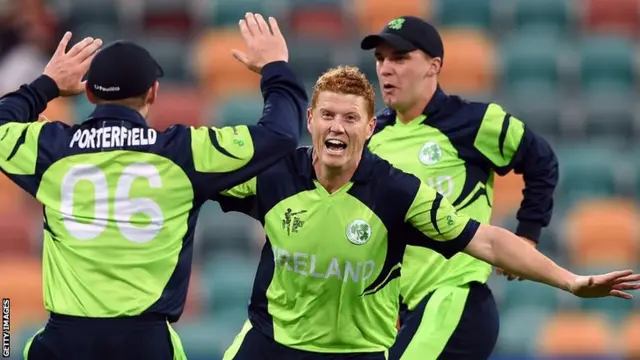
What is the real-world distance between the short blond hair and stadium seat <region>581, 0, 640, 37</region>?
7.78m

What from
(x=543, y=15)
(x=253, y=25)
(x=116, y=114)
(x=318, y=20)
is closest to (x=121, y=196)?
(x=116, y=114)

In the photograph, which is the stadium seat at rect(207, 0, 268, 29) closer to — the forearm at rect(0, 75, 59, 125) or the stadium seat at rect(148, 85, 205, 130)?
the stadium seat at rect(148, 85, 205, 130)

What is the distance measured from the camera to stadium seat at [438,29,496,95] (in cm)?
1259

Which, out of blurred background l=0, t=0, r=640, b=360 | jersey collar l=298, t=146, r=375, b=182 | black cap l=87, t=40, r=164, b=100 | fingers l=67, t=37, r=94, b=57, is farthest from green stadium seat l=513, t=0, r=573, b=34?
black cap l=87, t=40, r=164, b=100

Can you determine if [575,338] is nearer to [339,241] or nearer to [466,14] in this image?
[466,14]

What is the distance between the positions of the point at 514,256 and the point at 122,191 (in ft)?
5.35

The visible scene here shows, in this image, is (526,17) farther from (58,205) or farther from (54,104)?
(58,205)

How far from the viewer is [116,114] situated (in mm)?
5516

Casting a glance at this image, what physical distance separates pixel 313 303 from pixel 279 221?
1.24 feet

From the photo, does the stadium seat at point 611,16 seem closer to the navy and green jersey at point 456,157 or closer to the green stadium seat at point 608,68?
the green stadium seat at point 608,68

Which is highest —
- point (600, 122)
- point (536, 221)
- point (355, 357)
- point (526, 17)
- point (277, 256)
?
point (526, 17)

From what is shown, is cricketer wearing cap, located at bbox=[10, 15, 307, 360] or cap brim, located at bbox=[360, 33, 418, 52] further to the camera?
cap brim, located at bbox=[360, 33, 418, 52]

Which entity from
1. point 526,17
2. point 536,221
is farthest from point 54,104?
point 536,221

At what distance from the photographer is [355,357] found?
5.99 m
